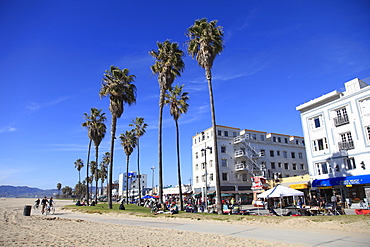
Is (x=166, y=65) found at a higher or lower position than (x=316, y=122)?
higher

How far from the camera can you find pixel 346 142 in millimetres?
26969

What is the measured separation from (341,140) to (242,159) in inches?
954

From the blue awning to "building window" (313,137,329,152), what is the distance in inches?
152

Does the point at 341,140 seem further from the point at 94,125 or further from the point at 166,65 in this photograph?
the point at 94,125

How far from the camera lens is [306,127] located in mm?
31672

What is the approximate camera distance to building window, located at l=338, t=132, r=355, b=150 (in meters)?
26.6

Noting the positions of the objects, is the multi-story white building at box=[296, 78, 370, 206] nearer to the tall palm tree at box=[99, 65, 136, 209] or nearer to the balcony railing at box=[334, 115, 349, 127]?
the balcony railing at box=[334, 115, 349, 127]

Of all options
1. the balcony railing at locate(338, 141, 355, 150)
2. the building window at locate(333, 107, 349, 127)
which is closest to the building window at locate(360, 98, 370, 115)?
the building window at locate(333, 107, 349, 127)

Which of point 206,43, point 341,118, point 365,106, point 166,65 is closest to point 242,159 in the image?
point 341,118

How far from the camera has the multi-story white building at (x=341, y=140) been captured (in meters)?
25.3

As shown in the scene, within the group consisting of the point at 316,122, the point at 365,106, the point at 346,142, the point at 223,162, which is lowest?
the point at 346,142

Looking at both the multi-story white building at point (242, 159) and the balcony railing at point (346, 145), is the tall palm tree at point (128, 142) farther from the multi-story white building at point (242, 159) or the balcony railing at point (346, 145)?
the balcony railing at point (346, 145)

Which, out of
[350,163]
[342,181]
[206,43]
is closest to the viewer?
[206,43]

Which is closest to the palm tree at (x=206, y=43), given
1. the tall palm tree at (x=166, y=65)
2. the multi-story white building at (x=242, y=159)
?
the tall palm tree at (x=166, y=65)
